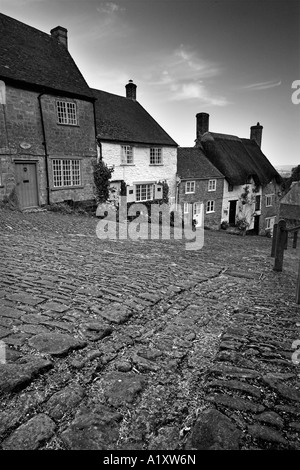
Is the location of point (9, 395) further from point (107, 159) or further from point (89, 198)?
point (107, 159)

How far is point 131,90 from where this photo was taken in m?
25.2

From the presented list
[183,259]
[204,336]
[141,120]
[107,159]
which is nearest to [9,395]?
[204,336]

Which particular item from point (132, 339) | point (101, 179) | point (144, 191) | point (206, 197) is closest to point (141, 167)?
point (144, 191)

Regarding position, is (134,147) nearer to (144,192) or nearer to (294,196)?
(144,192)

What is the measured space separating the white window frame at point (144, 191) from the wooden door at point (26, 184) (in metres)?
8.36

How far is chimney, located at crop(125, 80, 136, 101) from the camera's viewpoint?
2520 centimetres

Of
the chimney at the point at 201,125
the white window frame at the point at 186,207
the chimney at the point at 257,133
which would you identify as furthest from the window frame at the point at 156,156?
the chimney at the point at 257,133

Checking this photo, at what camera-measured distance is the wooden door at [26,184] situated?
15.0m

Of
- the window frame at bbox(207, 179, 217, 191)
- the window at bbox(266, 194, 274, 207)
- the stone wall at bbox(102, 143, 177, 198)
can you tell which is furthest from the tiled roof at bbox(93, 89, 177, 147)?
the window at bbox(266, 194, 274, 207)

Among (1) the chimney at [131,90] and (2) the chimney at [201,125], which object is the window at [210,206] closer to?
(2) the chimney at [201,125]

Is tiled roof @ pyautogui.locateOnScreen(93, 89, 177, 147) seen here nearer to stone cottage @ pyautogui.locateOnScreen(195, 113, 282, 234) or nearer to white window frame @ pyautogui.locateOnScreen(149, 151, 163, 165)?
white window frame @ pyautogui.locateOnScreen(149, 151, 163, 165)

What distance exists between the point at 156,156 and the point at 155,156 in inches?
3.8

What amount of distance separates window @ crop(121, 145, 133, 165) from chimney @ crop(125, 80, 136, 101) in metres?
7.25
